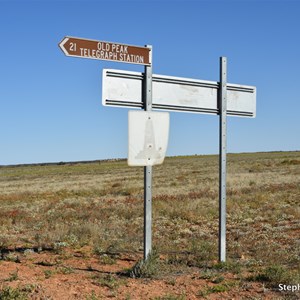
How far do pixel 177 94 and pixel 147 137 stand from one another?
0.84 meters

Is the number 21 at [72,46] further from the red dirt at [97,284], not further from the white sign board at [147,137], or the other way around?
the red dirt at [97,284]

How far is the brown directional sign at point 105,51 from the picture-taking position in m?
5.95

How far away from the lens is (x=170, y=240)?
1072 centimetres

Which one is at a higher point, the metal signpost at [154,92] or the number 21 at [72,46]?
the number 21 at [72,46]

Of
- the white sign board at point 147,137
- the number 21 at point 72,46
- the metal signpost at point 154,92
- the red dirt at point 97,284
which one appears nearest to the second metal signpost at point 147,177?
the metal signpost at point 154,92

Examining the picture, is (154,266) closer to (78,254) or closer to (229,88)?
(78,254)

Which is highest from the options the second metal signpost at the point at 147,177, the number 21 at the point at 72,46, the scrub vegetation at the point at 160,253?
the number 21 at the point at 72,46

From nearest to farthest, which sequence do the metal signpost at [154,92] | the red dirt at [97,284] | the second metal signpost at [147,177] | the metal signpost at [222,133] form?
the red dirt at [97,284] < the metal signpost at [154,92] < the second metal signpost at [147,177] < the metal signpost at [222,133]

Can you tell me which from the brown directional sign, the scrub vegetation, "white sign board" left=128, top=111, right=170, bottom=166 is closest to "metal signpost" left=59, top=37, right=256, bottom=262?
the brown directional sign

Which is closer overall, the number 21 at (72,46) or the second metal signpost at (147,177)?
the number 21 at (72,46)

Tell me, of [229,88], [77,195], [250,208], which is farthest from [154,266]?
[77,195]

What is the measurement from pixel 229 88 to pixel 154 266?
9.55ft

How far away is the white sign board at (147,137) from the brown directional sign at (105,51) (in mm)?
735

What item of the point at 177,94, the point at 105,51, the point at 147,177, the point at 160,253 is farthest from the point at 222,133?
the point at 160,253
